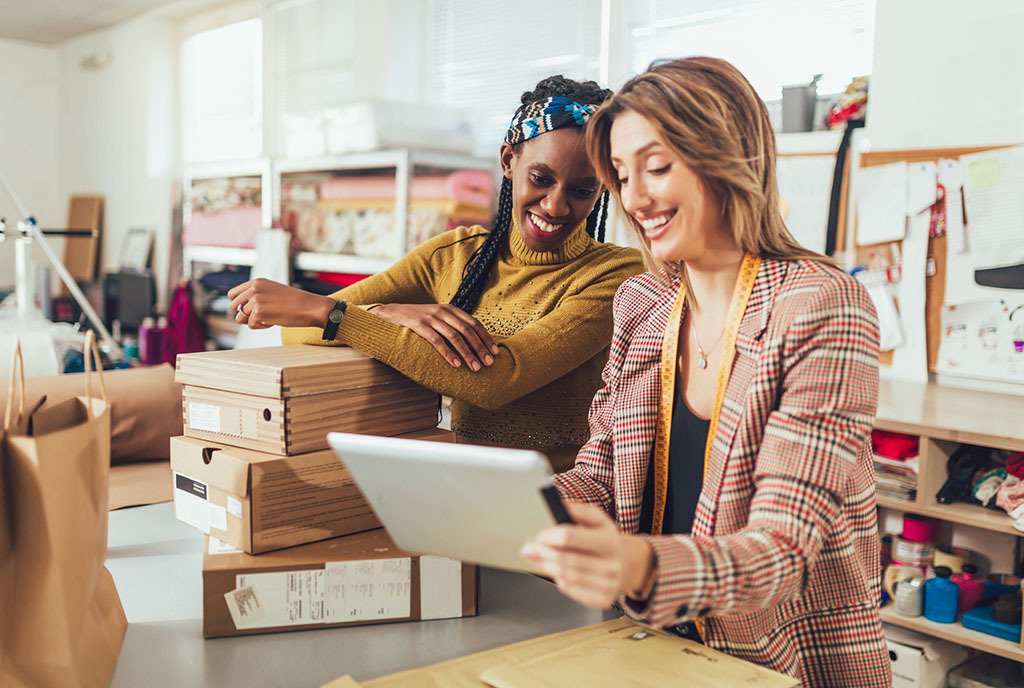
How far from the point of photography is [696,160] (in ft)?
3.23

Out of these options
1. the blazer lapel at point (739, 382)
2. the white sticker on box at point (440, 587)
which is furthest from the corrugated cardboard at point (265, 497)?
the blazer lapel at point (739, 382)

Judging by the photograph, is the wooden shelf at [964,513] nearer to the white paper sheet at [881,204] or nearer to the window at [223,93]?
the white paper sheet at [881,204]

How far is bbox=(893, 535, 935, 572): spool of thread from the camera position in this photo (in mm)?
2305

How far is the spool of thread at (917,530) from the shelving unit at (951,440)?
31 millimetres

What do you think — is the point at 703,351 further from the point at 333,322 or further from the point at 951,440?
the point at 951,440

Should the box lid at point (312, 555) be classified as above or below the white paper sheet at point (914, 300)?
below

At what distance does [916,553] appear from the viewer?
2305 mm

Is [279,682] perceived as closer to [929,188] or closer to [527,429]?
[527,429]

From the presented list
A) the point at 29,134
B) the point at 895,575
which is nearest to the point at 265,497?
the point at 895,575

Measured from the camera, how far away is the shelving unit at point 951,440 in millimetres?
2021

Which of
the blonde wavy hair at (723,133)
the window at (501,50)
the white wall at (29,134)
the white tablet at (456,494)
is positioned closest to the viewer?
the white tablet at (456,494)

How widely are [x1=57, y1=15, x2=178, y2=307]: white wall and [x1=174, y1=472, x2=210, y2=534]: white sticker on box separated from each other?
191 inches

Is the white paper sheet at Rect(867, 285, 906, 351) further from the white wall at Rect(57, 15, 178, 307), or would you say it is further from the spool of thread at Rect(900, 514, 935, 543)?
the white wall at Rect(57, 15, 178, 307)

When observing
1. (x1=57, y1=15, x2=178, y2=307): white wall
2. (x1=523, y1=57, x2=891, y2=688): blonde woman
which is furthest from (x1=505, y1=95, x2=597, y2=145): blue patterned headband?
(x1=57, y1=15, x2=178, y2=307): white wall
